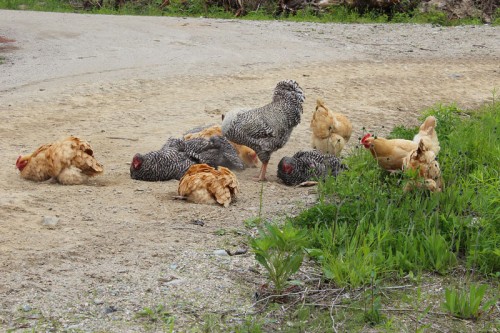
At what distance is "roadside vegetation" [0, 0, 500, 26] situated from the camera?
16.9m

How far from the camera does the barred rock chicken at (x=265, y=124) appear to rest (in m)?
7.32

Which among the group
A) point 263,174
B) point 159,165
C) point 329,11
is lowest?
point 263,174

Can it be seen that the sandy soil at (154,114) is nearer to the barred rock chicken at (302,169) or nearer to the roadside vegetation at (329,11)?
the barred rock chicken at (302,169)

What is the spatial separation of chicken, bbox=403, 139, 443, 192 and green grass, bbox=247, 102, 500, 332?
0.06m

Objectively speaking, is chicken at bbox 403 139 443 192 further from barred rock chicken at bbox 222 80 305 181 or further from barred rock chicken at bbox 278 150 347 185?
barred rock chicken at bbox 222 80 305 181

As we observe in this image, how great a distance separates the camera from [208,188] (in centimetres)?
646

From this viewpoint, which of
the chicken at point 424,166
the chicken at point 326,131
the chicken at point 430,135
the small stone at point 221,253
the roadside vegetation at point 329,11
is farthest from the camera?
the roadside vegetation at point 329,11

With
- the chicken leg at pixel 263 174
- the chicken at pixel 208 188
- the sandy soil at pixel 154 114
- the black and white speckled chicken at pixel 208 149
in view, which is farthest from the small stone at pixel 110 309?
the chicken leg at pixel 263 174

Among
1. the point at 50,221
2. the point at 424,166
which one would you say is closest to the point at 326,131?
the point at 424,166

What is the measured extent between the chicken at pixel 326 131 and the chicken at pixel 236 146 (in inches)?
22.9

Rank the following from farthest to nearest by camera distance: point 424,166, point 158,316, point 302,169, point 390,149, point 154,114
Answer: point 154,114 → point 302,169 → point 390,149 → point 424,166 → point 158,316

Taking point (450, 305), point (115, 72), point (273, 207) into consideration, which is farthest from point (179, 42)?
point (450, 305)

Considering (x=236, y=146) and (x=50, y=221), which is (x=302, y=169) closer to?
(x=236, y=146)

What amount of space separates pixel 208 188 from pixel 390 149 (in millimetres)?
1396
